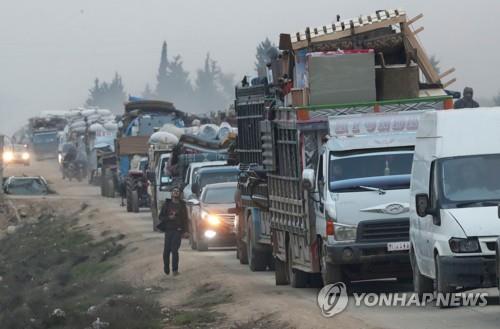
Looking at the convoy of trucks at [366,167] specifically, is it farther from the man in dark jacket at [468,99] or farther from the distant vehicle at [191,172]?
the distant vehicle at [191,172]

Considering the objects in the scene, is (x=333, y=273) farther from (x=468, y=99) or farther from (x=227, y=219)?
(x=227, y=219)

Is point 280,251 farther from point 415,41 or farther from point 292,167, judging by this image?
point 415,41

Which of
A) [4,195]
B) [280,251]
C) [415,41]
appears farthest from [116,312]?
[4,195]

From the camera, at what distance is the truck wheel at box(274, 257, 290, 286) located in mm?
24141

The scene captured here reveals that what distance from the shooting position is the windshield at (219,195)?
33531 millimetres

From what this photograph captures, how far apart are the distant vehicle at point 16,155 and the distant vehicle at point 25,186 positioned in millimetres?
26260

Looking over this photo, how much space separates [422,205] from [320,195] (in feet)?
Answer: 13.4

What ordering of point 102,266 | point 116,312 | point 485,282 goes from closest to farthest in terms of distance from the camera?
point 485,282, point 116,312, point 102,266

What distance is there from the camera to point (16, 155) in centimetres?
9788

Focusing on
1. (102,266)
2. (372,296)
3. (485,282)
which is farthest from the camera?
(102,266)

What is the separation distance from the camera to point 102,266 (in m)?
36.6

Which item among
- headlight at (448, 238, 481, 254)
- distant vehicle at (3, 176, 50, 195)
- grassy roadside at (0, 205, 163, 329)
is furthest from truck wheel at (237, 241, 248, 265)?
distant vehicle at (3, 176, 50, 195)

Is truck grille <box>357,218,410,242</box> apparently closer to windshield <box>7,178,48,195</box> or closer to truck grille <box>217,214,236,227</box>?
truck grille <box>217,214,236,227</box>

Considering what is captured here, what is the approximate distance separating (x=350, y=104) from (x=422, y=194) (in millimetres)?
4615
